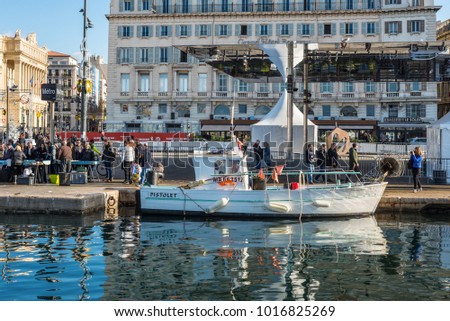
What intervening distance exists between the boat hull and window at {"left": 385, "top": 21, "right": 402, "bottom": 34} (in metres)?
57.7

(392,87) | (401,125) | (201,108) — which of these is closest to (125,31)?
(201,108)

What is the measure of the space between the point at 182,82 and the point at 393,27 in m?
27.1

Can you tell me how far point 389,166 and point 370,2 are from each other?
57.9m

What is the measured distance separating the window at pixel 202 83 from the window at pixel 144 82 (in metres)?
6.78

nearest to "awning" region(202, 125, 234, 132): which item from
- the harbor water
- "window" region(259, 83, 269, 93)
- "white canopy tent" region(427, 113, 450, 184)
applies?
"window" region(259, 83, 269, 93)

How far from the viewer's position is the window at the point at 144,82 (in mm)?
78562

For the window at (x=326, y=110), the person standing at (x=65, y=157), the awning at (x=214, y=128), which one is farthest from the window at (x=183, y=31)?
the person standing at (x=65, y=157)

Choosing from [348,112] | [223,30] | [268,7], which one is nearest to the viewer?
[348,112]

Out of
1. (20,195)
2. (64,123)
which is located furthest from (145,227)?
(64,123)

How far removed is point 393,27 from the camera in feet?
243

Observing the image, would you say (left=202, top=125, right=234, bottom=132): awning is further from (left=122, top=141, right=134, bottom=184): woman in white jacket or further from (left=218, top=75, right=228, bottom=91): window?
(left=122, top=141, right=134, bottom=184): woman in white jacket

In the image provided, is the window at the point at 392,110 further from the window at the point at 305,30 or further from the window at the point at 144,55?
the window at the point at 144,55

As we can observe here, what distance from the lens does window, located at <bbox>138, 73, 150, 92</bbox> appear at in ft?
258

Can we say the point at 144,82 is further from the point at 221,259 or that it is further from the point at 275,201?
the point at 221,259
